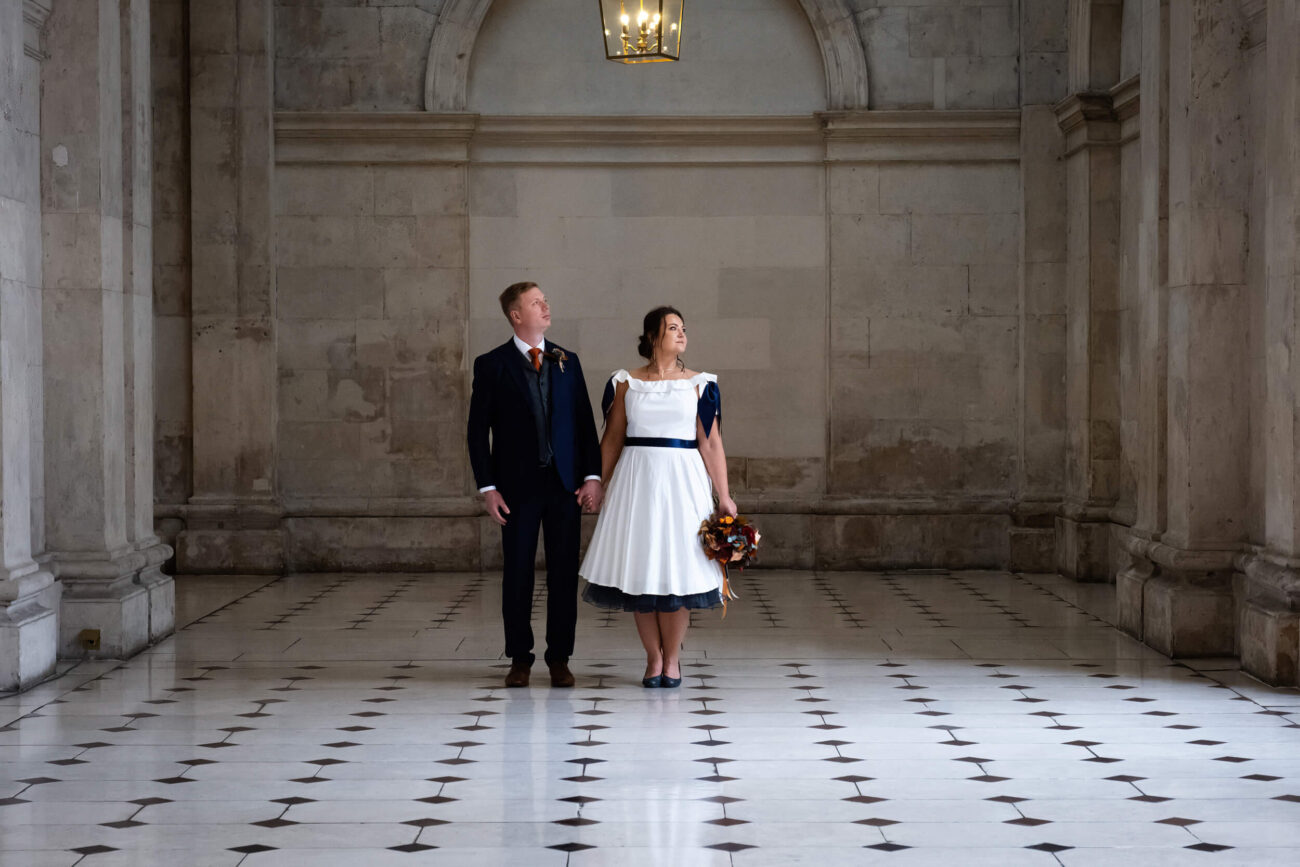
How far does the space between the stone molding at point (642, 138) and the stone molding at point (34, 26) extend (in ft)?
15.9

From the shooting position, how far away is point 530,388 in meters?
8.26

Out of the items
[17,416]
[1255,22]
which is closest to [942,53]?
[1255,22]

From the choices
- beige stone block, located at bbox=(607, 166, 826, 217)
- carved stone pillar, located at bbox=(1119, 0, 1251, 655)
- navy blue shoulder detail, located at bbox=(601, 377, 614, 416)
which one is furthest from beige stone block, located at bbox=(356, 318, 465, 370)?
carved stone pillar, located at bbox=(1119, 0, 1251, 655)

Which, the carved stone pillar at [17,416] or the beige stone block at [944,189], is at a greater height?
the beige stone block at [944,189]

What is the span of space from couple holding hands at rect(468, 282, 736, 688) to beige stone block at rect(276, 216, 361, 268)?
635 cm

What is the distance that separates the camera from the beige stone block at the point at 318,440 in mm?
14438

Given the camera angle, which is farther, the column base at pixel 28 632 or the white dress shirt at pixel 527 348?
the white dress shirt at pixel 527 348

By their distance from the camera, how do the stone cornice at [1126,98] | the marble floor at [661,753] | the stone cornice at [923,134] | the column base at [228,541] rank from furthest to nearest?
the stone cornice at [923,134]
the column base at [228,541]
the stone cornice at [1126,98]
the marble floor at [661,753]

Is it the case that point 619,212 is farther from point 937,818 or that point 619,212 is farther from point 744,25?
point 937,818

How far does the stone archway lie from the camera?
561 inches

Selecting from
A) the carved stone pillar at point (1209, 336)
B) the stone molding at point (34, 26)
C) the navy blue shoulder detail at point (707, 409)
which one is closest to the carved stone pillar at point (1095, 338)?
the carved stone pillar at point (1209, 336)

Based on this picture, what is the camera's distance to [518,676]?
330 inches

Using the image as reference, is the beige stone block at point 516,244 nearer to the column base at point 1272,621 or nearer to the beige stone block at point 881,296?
the beige stone block at point 881,296

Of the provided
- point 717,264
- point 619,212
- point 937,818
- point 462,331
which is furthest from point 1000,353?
point 937,818
